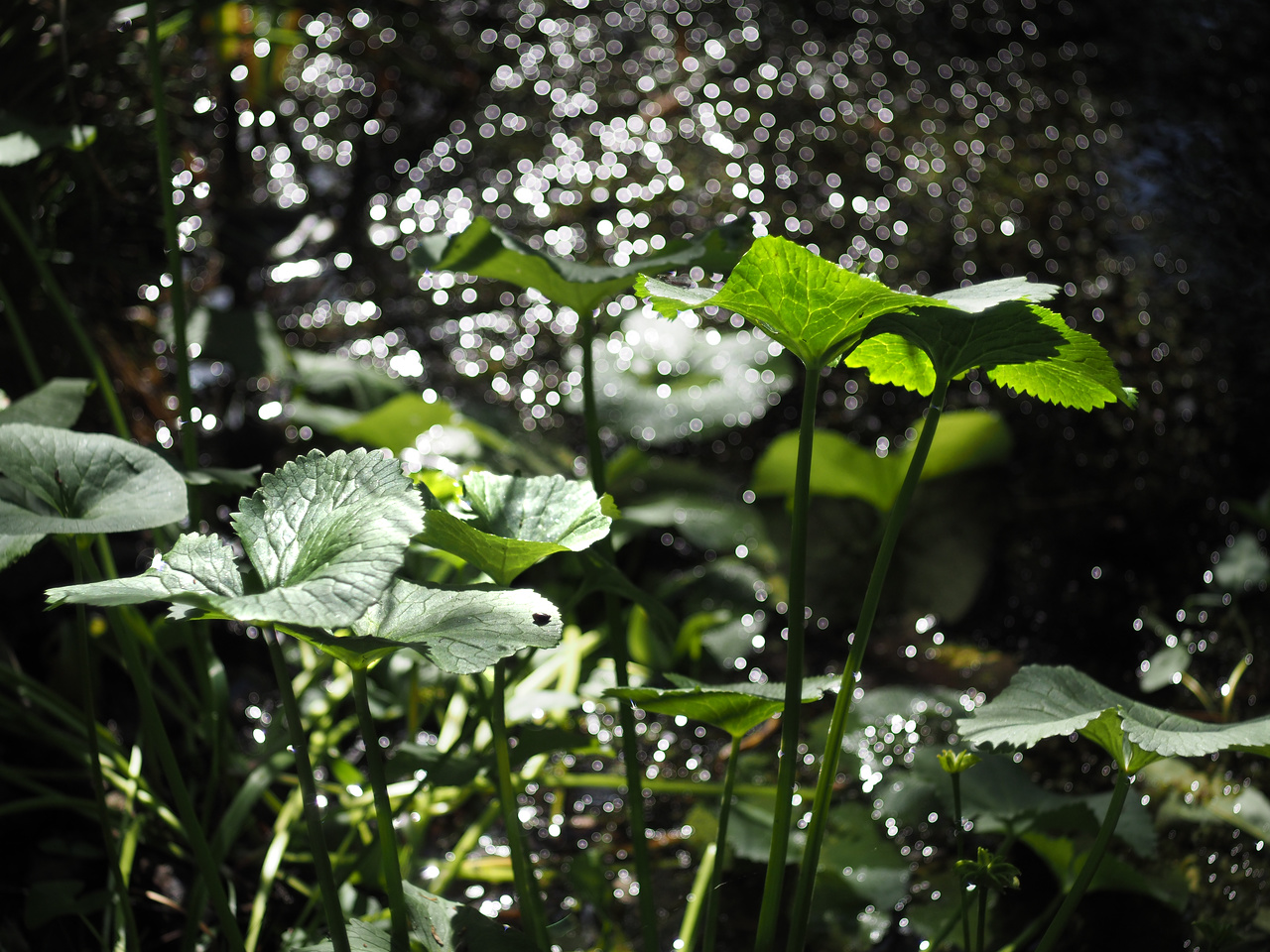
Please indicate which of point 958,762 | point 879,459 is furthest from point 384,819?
point 879,459

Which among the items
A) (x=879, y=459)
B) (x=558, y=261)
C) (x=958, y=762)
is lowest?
(x=879, y=459)

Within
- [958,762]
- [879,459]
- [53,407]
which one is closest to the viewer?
[958,762]

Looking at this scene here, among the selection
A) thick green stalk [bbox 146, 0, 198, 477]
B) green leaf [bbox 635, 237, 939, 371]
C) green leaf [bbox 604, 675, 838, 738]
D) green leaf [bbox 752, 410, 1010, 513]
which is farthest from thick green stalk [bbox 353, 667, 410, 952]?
green leaf [bbox 752, 410, 1010, 513]

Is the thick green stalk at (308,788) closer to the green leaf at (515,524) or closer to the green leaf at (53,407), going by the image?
the green leaf at (515,524)

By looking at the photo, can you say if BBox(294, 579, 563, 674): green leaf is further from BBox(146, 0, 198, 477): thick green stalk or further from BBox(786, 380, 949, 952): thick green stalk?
BBox(146, 0, 198, 477): thick green stalk

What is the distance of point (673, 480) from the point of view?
125cm

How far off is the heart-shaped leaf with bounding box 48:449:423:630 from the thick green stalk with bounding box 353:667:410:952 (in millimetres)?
68

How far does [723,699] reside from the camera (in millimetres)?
487

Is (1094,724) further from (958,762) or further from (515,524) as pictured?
(515,524)

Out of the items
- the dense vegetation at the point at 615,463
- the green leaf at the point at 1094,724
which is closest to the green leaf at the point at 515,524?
the dense vegetation at the point at 615,463

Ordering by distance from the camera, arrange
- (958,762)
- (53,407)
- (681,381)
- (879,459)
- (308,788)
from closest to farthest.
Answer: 1. (308,788)
2. (958,762)
3. (53,407)
4. (879,459)
5. (681,381)

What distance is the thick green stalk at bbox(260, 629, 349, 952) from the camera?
1.32 feet

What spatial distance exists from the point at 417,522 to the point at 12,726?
640 mm

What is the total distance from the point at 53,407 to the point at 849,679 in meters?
0.62
